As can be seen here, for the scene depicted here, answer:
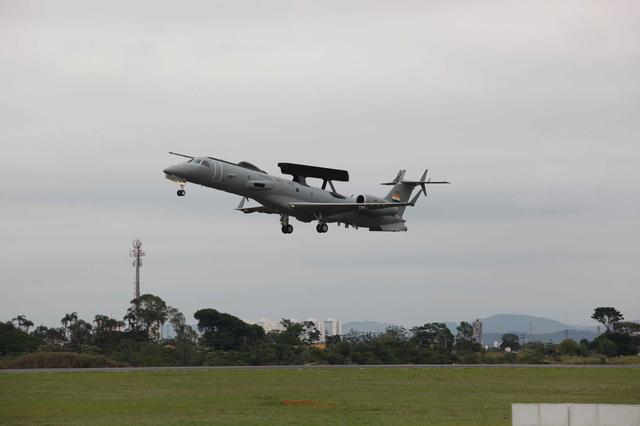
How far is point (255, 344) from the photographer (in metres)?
128

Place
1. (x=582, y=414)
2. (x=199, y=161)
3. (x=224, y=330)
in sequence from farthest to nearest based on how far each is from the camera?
(x=224, y=330), (x=199, y=161), (x=582, y=414)

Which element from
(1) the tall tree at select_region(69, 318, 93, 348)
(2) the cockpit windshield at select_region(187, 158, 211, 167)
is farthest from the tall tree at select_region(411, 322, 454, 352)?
(2) the cockpit windshield at select_region(187, 158, 211, 167)

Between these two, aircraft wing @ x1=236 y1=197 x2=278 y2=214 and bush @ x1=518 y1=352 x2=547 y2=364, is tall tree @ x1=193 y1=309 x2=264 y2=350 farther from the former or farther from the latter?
aircraft wing @ x1=236 y1=197 x2=278 y2=214

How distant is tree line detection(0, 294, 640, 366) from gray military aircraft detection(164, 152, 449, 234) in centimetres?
3155

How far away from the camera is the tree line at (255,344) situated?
111 m

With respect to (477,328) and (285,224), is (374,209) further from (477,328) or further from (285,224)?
(477,328)

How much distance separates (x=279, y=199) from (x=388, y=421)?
→ 24879mm

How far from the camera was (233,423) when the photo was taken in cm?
4709

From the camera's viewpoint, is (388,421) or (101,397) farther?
(101,397)

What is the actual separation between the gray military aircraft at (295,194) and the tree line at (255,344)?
104ft

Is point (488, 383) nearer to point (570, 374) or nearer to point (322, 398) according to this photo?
point (570, 374)

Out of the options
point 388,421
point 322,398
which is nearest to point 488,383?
point 322,398

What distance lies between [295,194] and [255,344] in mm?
60361

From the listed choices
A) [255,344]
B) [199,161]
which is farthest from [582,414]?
[255,344]
